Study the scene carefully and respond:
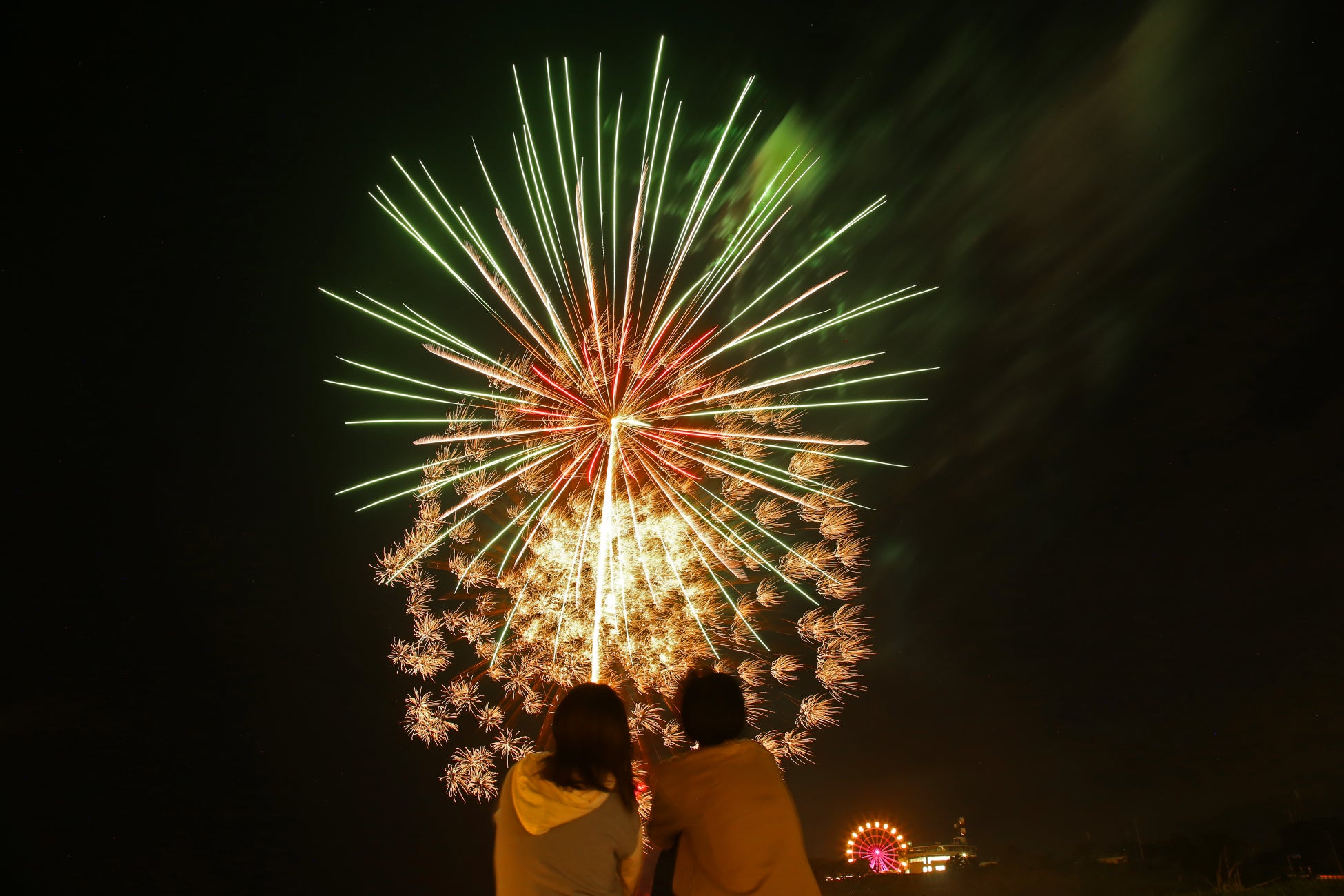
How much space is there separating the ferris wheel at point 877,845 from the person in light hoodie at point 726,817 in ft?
136

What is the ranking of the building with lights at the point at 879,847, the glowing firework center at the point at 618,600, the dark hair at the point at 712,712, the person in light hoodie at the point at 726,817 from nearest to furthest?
the person in light hoodie at the point at 726,817
the dark hair at the point at 712,712
the glowing firework center at the point at 618,600
the building with lights at the point at 879,847

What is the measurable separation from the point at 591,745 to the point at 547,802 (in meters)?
0.27

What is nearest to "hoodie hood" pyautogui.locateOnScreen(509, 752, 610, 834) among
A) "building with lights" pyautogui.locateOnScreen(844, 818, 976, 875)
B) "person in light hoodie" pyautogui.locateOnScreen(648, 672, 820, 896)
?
"person in light hoodie" pyautogui.locateOnScreen(648, 672, 820, 896)

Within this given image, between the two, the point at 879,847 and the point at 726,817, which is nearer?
the point at 726,817

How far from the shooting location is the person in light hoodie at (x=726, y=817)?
3076mm

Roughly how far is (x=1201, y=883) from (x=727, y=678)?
1560cm

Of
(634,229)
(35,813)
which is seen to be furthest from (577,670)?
(35,813)

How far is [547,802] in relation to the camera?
3031 millimetres

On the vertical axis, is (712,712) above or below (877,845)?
above

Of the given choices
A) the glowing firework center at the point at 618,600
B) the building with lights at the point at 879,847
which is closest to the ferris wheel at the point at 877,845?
the building with lights at the point at 879,847

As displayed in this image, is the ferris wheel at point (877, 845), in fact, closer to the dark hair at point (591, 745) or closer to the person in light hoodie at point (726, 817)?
the person in light hoodie at point (726, 817)

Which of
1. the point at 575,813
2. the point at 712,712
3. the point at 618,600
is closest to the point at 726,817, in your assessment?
the point at 712,712

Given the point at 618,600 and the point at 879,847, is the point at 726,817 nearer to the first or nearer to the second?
the point at 618,600

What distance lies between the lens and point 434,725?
45.8 ft
